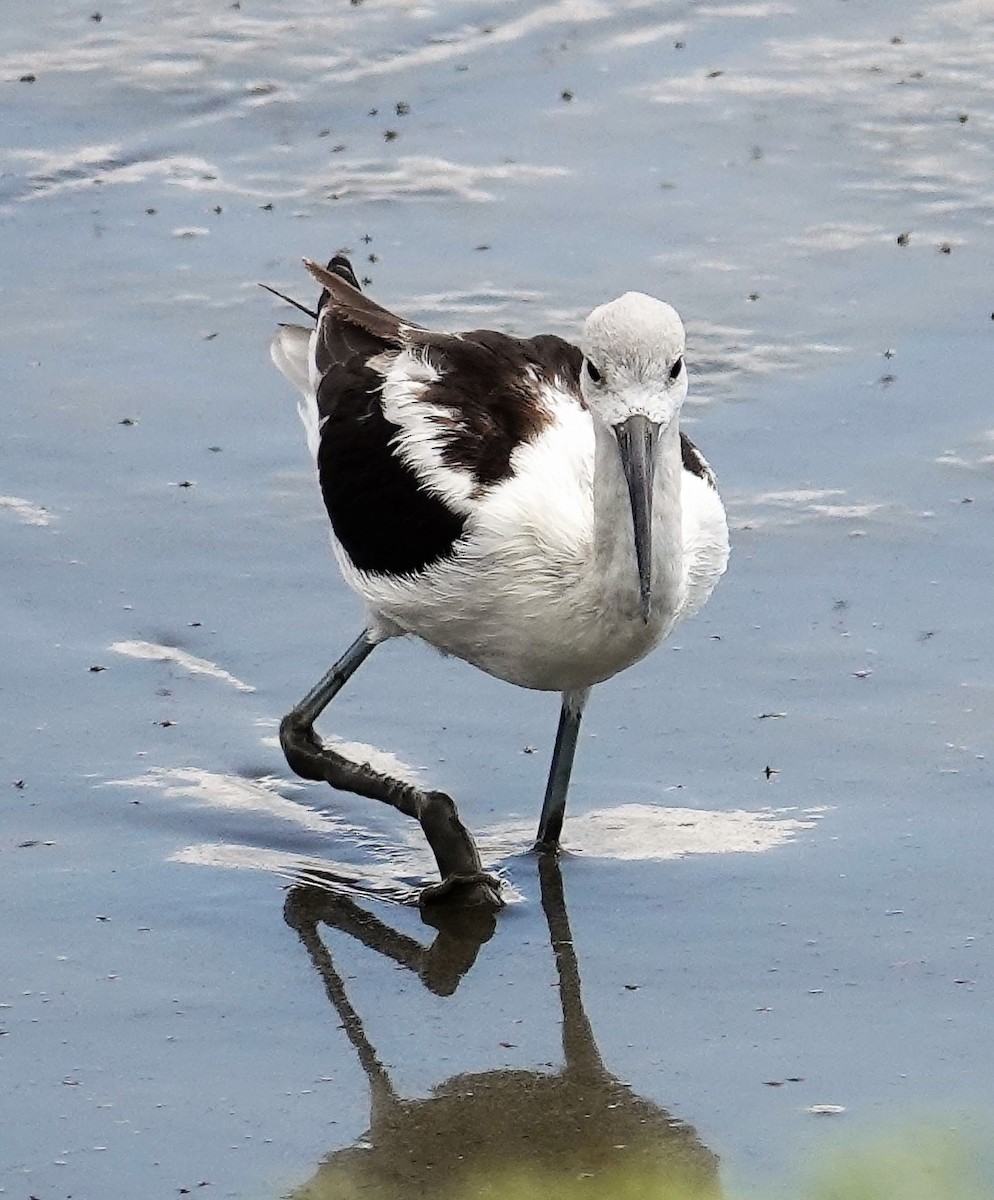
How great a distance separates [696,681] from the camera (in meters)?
7.08

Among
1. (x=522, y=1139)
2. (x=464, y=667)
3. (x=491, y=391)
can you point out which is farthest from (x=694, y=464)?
(x=522, y=1139)

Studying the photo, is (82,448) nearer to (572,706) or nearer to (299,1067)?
(572,706)

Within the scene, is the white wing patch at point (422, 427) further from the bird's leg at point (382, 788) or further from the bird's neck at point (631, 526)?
the bird's leg at point (382, 788)

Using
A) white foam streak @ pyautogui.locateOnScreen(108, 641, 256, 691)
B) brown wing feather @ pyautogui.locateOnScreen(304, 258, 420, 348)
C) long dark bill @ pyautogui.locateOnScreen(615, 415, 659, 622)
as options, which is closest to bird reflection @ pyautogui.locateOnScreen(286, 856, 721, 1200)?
long dark bill @ pyautogui.locateOnScreen(615, 415, 659, 622)

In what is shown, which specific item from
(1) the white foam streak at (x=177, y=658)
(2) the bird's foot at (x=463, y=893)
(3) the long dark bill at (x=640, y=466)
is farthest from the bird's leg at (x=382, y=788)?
(3) the long dark bill at (x=640, y=466)

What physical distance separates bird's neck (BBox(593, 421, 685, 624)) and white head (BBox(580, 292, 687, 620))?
2.1 inches

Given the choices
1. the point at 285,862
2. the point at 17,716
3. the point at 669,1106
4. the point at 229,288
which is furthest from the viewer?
the point at 229,288

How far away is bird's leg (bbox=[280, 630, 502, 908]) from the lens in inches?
235

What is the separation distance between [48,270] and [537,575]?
15.2 ft

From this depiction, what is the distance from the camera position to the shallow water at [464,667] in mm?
5418

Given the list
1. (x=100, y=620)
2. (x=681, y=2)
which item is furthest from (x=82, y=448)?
(x=681, y=2)

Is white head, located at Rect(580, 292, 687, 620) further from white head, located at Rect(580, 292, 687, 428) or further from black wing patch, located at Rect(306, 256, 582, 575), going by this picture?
black wing patch, located at Rect(306, 256, 582, 575)

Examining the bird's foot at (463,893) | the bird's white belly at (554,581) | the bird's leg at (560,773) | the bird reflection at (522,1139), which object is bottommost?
the bird reflection at (522,1139)

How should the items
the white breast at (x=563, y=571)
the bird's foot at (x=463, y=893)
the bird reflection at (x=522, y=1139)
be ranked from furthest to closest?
the bird's foot at (x=463, y=893)
the white breast at (x=563, y=571)
the bird reflection at (x=522, y=1139)
